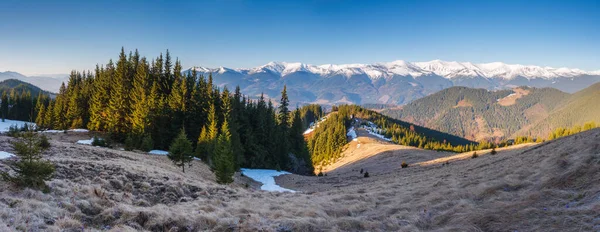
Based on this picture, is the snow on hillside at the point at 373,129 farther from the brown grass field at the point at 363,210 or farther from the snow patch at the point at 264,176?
the brown grass field at the point at 363,210

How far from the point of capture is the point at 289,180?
1636 inches

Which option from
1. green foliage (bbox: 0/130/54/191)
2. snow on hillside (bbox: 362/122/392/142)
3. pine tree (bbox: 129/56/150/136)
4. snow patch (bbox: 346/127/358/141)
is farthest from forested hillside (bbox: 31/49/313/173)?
snow on hillside (bbox: 362/122/392/142)

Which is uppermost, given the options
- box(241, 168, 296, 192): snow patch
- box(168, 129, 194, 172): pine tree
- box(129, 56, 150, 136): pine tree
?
box(129, 56, 150, 136): pine tree

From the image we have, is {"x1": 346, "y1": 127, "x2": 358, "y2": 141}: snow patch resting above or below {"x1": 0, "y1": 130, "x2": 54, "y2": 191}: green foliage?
below

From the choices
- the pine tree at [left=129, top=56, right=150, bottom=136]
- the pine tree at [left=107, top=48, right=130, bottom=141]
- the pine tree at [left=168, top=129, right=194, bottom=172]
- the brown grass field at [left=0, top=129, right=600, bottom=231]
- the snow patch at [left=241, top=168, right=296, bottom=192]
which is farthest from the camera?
the pine tree at [left=107, top=48, right=130, bottom=141]

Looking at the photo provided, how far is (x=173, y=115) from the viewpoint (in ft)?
160

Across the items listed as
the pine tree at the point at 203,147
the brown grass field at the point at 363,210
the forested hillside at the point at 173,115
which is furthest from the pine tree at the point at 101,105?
the brown grass field at the point at 363,210

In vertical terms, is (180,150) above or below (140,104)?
below

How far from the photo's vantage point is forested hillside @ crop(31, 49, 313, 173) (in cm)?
4488

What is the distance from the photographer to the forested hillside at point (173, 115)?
147 ft

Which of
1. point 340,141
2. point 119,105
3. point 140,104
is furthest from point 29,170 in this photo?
point 340,141

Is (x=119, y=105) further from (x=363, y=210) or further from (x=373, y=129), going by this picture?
(x=373, y=129)

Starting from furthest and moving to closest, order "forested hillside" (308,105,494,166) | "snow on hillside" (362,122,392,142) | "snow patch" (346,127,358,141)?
"snow on hillside" (362,122,392,142) < "snow patch" (346,127,358,141) < "forested hillside" (308,105,494,166)

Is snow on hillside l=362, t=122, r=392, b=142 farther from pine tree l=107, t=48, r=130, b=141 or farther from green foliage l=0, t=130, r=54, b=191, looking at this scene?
green foliage l=0, t=130, r=54, b=191
